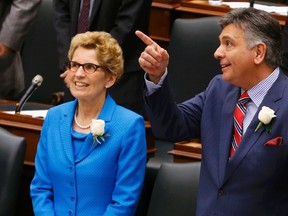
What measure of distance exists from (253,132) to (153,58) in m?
0.39

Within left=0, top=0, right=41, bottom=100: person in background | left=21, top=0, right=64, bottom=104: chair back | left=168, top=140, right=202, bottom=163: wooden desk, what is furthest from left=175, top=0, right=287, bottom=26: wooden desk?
left=168, top=140, right=202, bottom=163: wooden desk

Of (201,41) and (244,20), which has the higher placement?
(244,20)

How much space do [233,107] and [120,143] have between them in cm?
70

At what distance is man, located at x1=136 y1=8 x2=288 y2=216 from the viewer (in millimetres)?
2902

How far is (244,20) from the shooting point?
9.70 feet

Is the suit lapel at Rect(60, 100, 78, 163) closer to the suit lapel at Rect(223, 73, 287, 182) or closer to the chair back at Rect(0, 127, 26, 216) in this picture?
the chair back at Rect(0, 127, 26, 216)

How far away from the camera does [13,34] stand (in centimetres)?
491

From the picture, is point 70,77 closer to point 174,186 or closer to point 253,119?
point 174,186

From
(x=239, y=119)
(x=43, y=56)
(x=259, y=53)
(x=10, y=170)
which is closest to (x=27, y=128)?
(x=10, y=170)

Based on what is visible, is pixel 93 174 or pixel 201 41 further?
Answer: pixel 201 41

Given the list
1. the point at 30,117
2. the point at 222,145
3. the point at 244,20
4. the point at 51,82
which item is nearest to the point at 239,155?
the point at 222,145

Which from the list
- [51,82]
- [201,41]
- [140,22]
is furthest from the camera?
[51,82]

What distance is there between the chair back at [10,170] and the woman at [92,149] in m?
0.30

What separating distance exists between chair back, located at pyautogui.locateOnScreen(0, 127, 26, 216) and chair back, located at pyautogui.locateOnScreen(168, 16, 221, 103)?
134 centimetres
